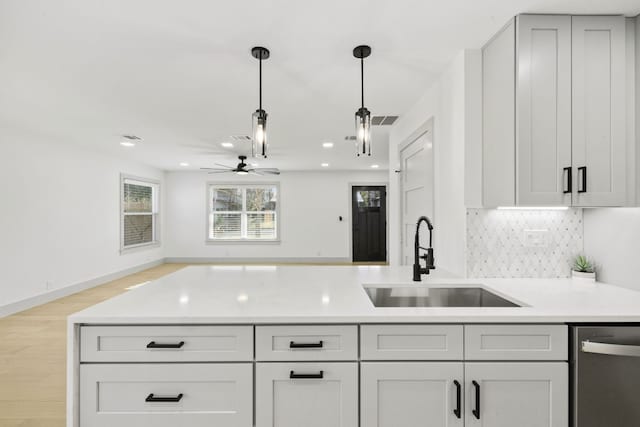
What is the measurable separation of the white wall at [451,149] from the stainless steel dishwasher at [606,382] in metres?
0.83

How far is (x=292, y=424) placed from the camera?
1372 mm

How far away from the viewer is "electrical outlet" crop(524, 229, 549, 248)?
6.88ft

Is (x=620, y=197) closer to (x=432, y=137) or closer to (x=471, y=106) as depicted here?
(x=471, y=106)

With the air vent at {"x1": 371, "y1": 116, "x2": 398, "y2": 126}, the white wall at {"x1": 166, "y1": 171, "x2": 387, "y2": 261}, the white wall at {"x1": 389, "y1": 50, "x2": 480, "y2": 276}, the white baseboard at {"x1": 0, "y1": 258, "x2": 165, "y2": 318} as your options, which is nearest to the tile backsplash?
the white wall at {"x1": 389, "y1": 50, "x2": 480, "y2": 276}

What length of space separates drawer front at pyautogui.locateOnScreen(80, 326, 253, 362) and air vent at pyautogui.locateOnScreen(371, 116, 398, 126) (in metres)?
3.02

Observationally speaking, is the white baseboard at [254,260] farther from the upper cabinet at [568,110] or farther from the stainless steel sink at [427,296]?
the upper cabinet at [568,110]

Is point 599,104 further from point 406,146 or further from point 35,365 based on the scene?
point 35,365

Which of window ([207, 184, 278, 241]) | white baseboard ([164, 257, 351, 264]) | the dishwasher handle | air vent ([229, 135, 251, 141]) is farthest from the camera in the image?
window ([207, 184, 278, 241])

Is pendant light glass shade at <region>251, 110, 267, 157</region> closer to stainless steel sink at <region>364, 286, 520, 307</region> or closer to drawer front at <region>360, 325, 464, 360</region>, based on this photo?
stainless steel sink at <region>364, 286, 520, 307</region>

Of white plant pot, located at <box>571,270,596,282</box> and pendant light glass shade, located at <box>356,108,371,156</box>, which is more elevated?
pendant light glass shade, located at <box>356,108,371,156</box>

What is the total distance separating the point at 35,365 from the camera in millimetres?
2869

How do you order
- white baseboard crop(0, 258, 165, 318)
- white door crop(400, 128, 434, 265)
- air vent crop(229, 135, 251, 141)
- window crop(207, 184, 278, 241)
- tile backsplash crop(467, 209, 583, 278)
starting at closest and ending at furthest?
tile backsplash crop(467, 209, 583, 278) < white door crop(400, 128, 434, 265) < white baseboard crop(0, 258, 165, 318) < air vent crop(229, 135, 251, 141) < window crop(207, 184, 278, 241)

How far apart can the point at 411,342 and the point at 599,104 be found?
5.53 ft

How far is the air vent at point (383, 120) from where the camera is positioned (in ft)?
12.3
